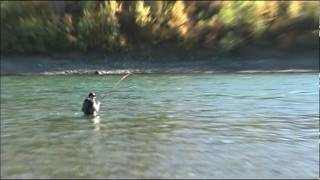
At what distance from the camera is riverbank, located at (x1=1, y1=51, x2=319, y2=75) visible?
31.7m

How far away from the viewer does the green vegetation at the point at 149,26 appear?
34125 mm

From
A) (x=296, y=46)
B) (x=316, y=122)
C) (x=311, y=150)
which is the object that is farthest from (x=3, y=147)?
(x=296, y=46)

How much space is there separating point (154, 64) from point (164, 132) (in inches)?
741

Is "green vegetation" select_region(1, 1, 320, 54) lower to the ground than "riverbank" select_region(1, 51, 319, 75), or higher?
higher

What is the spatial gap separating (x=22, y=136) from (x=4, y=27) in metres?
22.3

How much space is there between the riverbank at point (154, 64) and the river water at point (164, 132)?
268 inches

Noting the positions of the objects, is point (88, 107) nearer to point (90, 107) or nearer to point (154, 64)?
point (90, 107)

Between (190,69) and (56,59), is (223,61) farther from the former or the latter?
(56,59)

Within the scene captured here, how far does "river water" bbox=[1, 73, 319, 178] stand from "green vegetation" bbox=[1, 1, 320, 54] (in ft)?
31.2

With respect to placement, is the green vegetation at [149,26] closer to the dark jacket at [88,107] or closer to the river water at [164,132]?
the river water at [164,132]

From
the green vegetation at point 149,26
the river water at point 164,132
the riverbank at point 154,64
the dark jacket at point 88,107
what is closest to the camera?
the river water at point 164,132

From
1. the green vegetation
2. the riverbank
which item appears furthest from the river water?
the green vegetation

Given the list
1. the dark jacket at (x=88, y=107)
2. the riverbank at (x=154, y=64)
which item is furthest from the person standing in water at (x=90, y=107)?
the riverbank at (x=154, y=64)

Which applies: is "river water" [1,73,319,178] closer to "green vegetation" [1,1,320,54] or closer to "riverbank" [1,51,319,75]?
"riverbank" [1,51,319,75]
